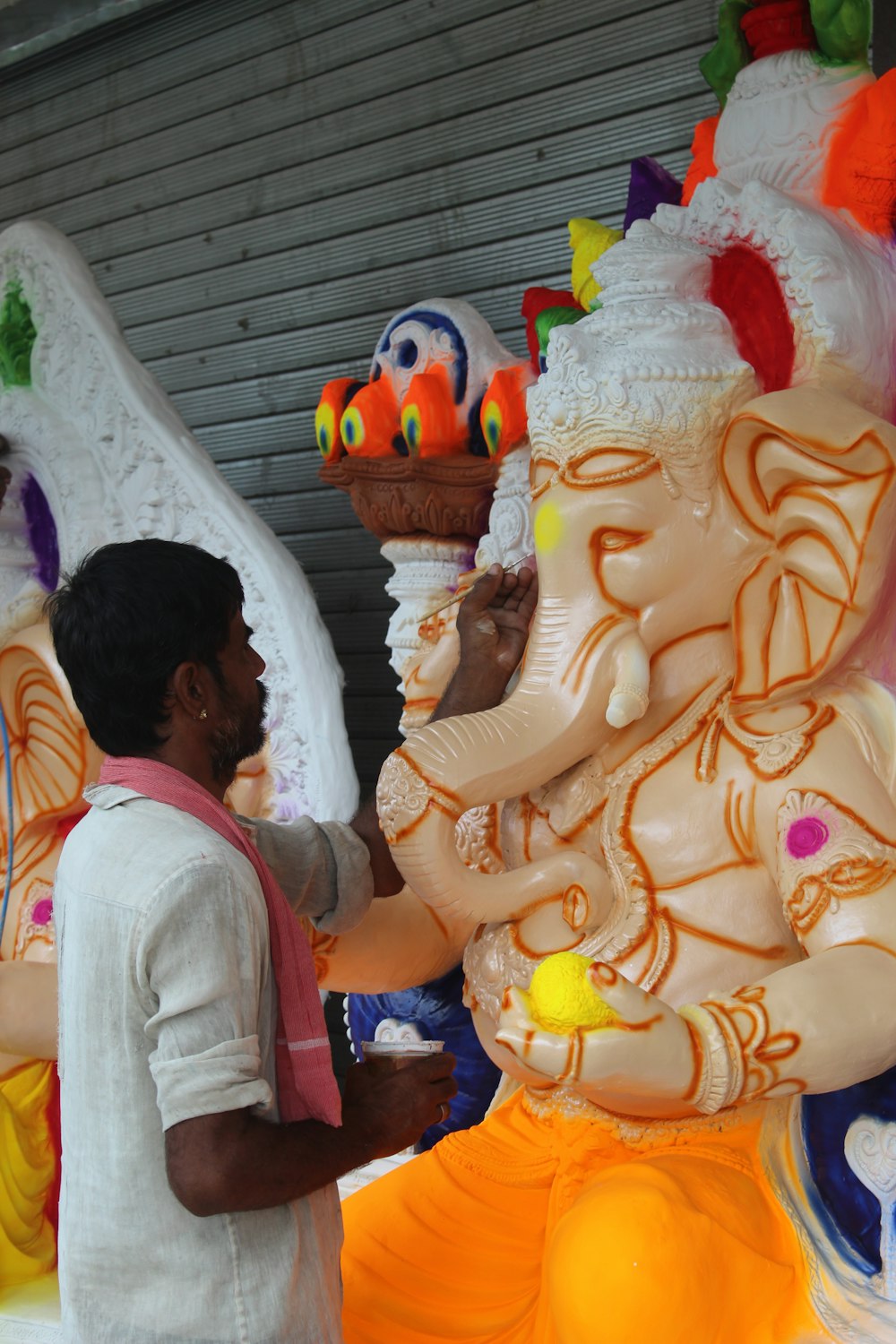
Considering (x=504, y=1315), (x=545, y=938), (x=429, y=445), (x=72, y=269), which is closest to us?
(x=504, y=1315)

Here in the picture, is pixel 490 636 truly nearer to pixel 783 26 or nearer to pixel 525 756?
pixel 525 756

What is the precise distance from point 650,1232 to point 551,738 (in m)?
0.54

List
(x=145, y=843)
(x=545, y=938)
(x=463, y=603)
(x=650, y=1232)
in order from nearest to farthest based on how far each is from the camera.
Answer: (x=145, y=843) < (x=650, y=1232) < (x=545, y=938) < (x=463, y=603)

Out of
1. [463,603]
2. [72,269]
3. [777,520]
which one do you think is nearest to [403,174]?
[72,269]

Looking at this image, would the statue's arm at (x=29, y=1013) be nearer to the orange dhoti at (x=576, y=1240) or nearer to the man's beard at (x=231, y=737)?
the orange dhoti at (x=576, y=1240)

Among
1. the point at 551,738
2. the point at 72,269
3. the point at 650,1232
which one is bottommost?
the point at 650,1232

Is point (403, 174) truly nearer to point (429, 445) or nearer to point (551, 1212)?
point (429, 445)

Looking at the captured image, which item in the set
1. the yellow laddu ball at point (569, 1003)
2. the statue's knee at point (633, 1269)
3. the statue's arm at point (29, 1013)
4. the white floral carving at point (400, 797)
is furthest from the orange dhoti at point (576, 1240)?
the statue's arm at point (29, 1013)

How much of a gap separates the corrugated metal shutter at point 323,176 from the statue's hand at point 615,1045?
1.95 meters

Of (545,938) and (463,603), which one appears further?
(463,603)

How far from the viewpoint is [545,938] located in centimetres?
173

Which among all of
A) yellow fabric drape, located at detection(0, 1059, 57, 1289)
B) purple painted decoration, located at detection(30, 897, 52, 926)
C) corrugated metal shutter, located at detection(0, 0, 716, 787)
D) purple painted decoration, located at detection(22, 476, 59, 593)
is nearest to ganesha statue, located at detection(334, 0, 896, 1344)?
yellow fabric drape, located at detection(0, 1059, 57, 1289)

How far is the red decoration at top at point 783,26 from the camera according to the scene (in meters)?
1.82

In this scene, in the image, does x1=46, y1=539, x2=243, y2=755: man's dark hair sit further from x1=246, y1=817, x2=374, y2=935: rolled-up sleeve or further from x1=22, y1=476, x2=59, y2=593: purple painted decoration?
x1=22, y1=476, x2=59, y2=593: purple painted decoration
